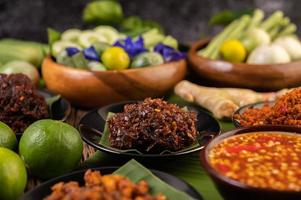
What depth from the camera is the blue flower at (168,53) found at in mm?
2705

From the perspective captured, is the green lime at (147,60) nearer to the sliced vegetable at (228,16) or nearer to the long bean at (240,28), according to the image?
the long bean at (240,28)

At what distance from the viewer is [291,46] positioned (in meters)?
2.73

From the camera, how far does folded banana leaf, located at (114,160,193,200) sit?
1.46 metres

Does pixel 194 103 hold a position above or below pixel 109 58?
below

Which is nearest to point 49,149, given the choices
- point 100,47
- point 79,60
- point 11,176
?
point 11,176

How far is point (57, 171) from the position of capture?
1.78 metres

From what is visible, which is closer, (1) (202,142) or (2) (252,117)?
(1) (202,142)

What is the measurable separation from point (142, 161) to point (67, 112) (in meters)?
0.61

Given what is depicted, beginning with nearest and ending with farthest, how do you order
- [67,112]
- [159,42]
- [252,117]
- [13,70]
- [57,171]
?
[57,171] → [252,117] → [67,112] → [13,70] → [159,42]

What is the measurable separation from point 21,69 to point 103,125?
872 mm

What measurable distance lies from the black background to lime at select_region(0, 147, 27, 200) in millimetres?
2603

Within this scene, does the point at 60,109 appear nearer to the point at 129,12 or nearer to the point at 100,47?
the point at 100,47

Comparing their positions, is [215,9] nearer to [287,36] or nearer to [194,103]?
[287,36]

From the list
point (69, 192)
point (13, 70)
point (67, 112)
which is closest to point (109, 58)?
point (67, 112)
